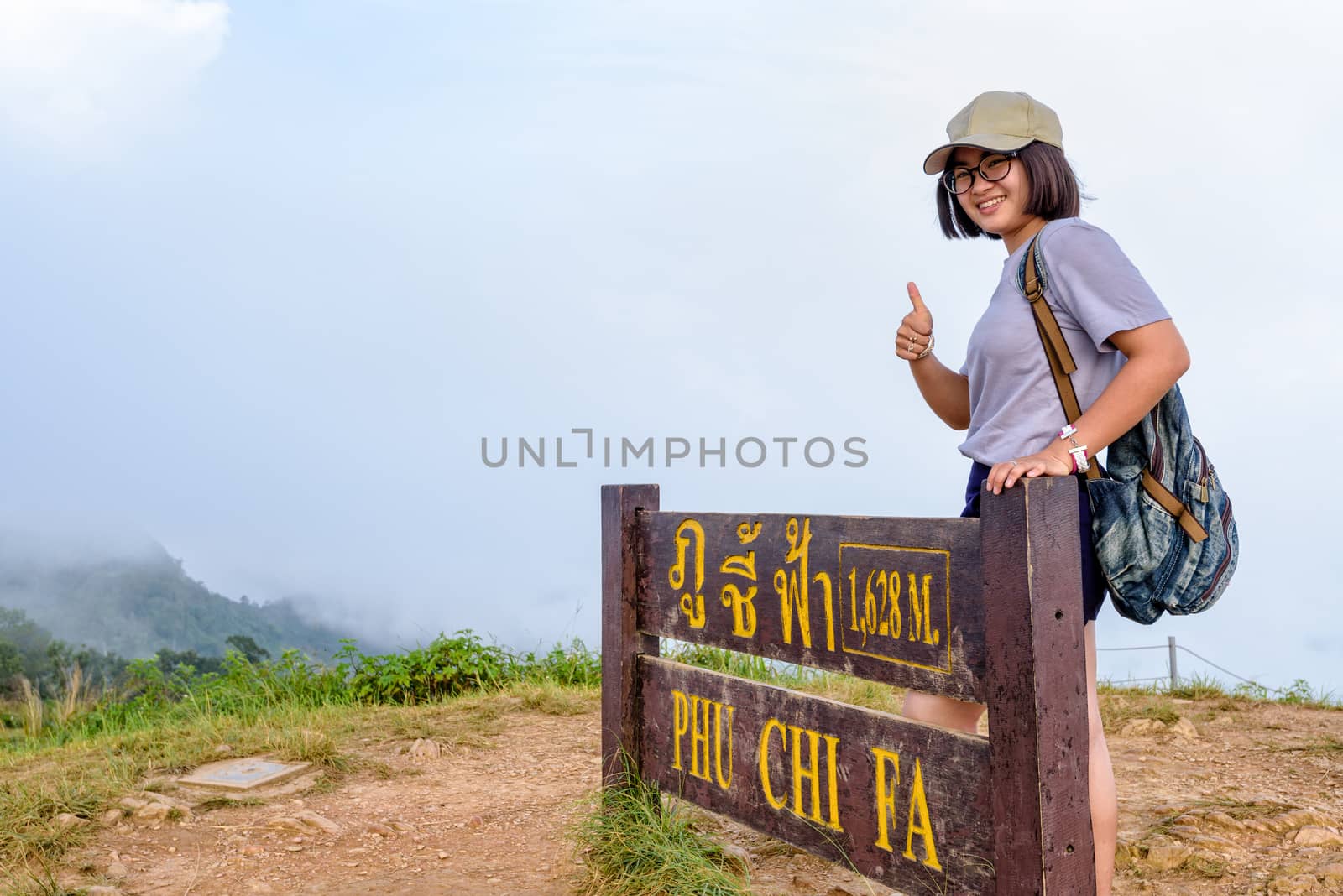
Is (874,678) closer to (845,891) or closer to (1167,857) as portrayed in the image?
(845,891)

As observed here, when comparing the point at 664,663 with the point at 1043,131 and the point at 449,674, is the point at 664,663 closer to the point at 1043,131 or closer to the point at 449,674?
the point at 1043,131

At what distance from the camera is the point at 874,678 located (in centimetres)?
271

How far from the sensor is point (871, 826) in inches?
108

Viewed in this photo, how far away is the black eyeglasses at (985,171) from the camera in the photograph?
112 inches

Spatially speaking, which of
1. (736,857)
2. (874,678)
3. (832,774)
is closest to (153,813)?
(736,857)

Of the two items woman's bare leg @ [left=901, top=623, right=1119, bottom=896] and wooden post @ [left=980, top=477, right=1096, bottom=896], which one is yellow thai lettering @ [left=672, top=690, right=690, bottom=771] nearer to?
woman's bare leg @ [left=901, top=623, right=1119, bottom=896]

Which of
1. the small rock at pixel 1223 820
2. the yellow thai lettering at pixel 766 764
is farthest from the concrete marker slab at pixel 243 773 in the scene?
the small rock at pixel 1223 820

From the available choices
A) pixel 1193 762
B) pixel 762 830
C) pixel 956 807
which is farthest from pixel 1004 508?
pixel 1193 762

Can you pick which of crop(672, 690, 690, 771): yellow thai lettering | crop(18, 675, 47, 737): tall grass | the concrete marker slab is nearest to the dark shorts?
crop(672, 690, 690, 771): yellow thai lettering

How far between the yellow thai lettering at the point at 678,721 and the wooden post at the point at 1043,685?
1330 mm

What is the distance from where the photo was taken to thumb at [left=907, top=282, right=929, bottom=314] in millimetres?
3340

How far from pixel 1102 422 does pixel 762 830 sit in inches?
63.1

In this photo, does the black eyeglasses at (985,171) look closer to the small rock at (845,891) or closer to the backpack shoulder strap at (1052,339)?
the backpack shoulder strap at (1052,339)

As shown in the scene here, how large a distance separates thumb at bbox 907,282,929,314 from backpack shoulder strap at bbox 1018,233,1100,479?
27.7 inches
